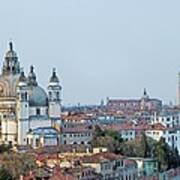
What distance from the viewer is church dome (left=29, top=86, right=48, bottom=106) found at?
49.8 m

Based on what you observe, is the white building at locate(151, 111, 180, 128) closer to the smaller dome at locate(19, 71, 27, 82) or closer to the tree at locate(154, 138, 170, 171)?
the smaller dome at locate(19, 71, 27, 82)

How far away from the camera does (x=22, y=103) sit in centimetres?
4900

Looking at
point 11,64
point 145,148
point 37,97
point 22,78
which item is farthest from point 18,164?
point 11,64

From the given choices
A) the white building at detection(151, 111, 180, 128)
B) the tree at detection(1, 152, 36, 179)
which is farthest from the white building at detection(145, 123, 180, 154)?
the tree at detection(1, 152, 36, 179)

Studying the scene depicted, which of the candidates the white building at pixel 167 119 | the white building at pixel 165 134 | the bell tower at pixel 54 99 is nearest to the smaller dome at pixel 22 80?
the bell tower at pixel 54 99

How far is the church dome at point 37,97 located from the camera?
49.8 meters

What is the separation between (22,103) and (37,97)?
116 centimetres

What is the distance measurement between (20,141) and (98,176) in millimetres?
13452

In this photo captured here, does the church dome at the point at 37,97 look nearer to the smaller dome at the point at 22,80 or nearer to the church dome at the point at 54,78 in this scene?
the smaller dome at the point at 22,80

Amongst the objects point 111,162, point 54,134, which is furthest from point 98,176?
point 54,134

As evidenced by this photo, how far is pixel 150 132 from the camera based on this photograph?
176 feet

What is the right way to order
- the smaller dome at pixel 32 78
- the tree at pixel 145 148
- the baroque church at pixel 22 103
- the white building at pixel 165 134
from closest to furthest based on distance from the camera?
the tree at pixel 145 148 → the baroque church at pixel 22 103 → the smaller dome at pixel 32 78 → the white building at pixel 165 134

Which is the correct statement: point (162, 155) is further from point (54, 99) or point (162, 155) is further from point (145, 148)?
point (54, 99)

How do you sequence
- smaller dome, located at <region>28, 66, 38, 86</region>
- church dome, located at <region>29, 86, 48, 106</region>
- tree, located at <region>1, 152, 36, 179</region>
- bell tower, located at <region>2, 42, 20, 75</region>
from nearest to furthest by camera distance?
tree, located at <region>1, 152, 36, 179</region>, church dome, located at <region>29, 86, 48, 106</region>, smaller dome, located at <region>28, 66, 38, 86</region>, bell tower, located at <region>2, 42, 20, 75</region>
